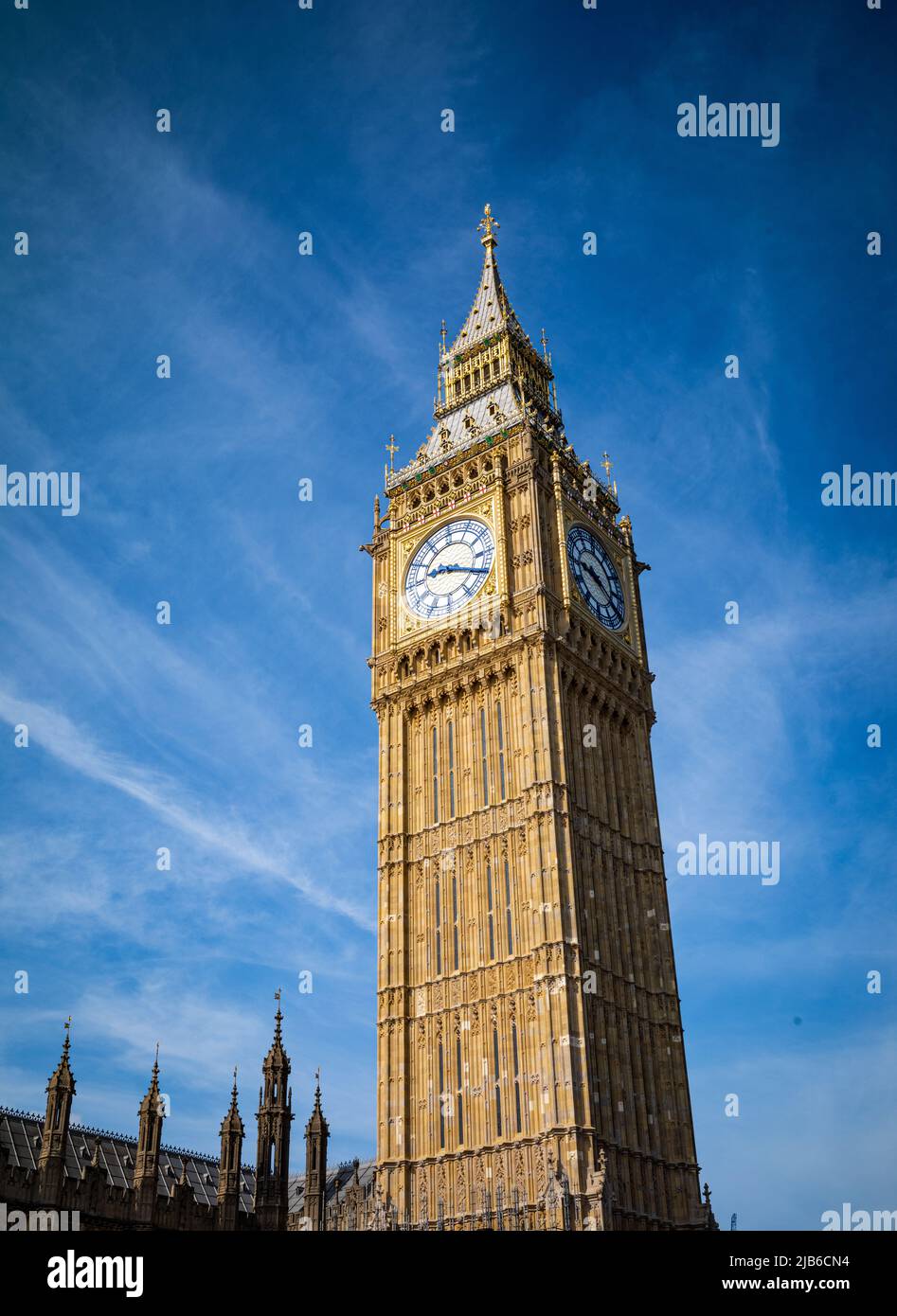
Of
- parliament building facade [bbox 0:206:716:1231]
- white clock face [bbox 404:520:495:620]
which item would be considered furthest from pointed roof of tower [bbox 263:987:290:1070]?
white clock face [bbox 404:520:495:620]

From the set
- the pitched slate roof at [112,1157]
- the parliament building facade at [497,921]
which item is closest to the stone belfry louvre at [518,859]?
the parliament building facade at [497,921]

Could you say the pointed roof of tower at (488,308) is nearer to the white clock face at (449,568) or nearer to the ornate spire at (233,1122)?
the white clock face at (449,568)

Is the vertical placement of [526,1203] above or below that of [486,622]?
below

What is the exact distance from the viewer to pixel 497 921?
58.7 metres

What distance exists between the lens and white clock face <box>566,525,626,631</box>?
2707 inches

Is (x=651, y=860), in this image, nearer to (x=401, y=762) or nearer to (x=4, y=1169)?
(x=401, y=762)

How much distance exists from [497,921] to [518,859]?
2.91 metres

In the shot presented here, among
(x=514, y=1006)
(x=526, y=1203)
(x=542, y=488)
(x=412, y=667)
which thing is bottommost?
(x=526, y=1203)

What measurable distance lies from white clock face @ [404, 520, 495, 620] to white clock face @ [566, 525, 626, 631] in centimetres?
454

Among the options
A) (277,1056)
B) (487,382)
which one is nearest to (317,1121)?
(277,1056)

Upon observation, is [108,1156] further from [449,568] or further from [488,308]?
[488,308]
